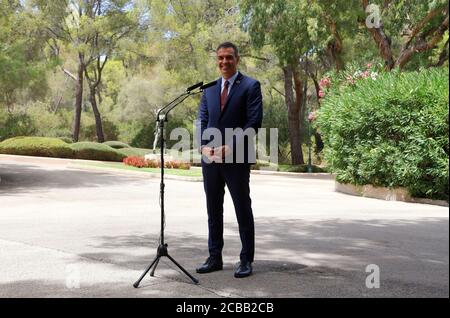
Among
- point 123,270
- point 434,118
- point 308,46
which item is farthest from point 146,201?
point 308,46

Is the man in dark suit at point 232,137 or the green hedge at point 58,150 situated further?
the green hedge at point 58,150

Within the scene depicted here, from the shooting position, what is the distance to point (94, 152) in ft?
101

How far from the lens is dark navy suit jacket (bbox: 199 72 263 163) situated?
5.34 m

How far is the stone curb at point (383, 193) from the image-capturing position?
13.6 meters

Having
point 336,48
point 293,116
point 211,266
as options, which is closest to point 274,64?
point 293,116

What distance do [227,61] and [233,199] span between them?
4.20 ft

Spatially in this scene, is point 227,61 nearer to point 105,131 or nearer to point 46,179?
point 46,179

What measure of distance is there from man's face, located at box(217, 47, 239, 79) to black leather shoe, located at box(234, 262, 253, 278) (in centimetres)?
177

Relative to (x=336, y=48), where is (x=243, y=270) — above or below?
below

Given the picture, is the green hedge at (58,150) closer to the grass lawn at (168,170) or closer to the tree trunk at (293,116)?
the grass lawn at (168,170)

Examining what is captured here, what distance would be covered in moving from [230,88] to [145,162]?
2117 centimetres

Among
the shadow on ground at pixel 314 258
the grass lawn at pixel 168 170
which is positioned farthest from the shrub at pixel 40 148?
the shadow on ground at pixel 314 258

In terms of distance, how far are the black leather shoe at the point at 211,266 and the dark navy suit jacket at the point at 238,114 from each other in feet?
3.48

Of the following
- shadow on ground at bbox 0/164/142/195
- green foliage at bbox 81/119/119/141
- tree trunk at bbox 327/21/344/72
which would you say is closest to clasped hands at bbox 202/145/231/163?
shadow on ground at bbox 0/164/142/195
